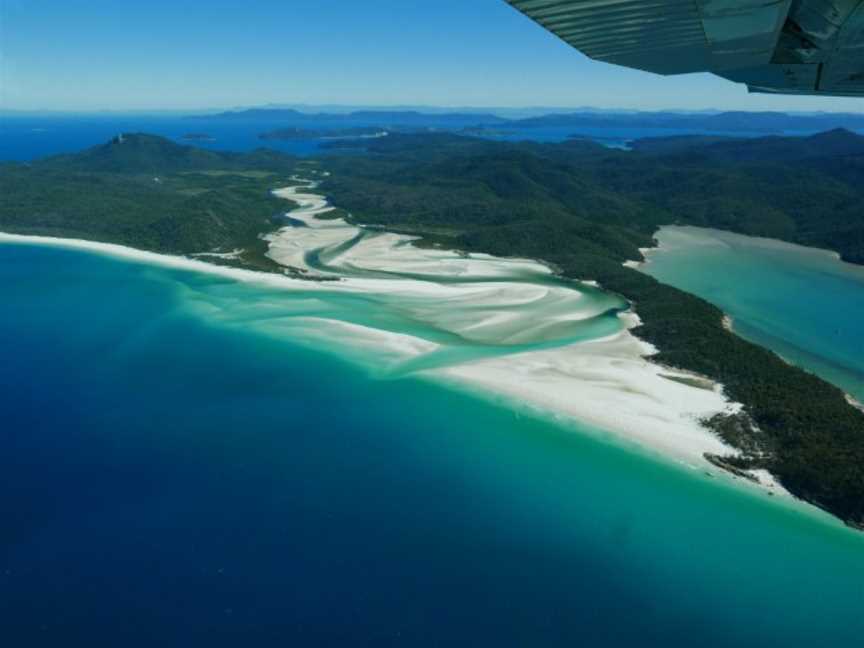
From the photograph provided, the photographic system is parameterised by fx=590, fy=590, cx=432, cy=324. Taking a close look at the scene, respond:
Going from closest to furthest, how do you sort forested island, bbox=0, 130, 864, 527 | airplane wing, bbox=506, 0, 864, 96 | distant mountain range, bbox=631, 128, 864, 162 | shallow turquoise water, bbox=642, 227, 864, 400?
airplane wing, bbox=506, 0, 864, 96 < forested island, bbox=0, 130, 864, 527 < shallow turquoise water, bbox=642, 227, 864, 400 < distant mountain range, bbox=631, 128, 864, 162

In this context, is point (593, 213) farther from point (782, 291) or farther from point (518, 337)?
point (518, 337)

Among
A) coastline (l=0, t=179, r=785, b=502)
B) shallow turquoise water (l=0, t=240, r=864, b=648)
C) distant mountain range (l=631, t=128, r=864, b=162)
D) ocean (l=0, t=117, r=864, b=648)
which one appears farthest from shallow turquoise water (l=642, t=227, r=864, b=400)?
distant mountain range (l=631, t=128, r=864, b=162)

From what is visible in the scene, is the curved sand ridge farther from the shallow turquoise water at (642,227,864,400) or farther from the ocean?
the shallow turquoise water at (642,227,864,400)

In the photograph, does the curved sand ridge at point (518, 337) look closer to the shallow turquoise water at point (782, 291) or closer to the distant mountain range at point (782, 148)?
the shallow turquoise water at point (782, 291)

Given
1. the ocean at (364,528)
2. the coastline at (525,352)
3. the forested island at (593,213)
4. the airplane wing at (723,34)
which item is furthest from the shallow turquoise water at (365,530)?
the airplane wing at (723,34)

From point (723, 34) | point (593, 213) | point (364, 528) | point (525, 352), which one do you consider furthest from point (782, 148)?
point (723, 34)
